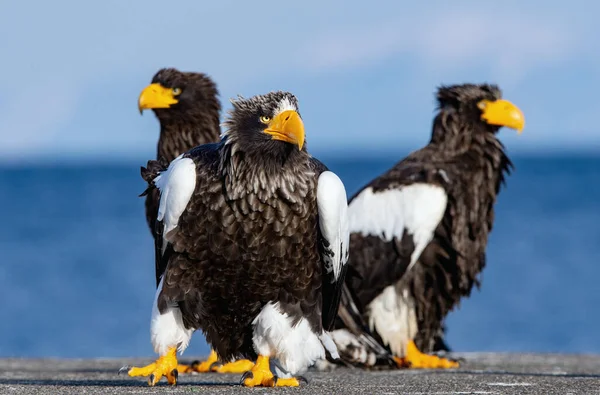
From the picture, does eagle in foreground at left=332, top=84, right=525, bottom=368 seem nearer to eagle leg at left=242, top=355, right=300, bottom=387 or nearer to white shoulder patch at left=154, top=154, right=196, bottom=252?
eagle leg at left=242, top=355, right=300, bottom=387

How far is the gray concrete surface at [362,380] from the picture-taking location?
764 centimetres

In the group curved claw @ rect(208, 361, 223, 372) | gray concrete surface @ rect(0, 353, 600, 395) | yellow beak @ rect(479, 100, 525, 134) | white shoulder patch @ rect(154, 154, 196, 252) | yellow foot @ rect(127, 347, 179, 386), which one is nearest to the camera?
gray concrete surface @ rect(0, 353, 600, 395)

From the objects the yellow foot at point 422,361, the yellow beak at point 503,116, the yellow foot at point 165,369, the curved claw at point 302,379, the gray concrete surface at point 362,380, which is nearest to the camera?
the gray concrete surface at point 362,380

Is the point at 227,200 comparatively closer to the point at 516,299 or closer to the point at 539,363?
the point at 539,363

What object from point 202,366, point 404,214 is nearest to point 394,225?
point 404,214

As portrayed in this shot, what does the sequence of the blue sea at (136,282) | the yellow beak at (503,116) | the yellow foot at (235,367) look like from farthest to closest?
the blue sea at (136,282)
the yellow beak at (503,116)
the yellow foot at (235,367)

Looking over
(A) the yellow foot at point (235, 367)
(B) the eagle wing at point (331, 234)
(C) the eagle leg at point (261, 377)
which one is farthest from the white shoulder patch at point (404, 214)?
(C) the eagle leg at point (261, 377)

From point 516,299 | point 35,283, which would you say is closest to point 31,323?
point 35,283

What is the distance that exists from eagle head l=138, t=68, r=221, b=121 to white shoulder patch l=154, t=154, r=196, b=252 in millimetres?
3114

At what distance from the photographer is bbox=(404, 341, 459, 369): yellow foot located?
1078 centimetres

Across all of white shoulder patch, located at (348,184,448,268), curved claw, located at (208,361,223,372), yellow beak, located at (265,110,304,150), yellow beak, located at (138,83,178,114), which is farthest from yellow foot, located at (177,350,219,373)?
yellow beak, located at (265,110,304,150)

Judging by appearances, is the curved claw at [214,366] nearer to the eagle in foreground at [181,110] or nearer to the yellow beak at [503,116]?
the eagle in foreground at [181,110]

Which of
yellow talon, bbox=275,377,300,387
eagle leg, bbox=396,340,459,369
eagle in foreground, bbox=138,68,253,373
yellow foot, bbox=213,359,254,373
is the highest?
eagle in foreground, bbox=138,68,253,373

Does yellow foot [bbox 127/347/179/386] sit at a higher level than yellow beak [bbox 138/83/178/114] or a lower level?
lower
